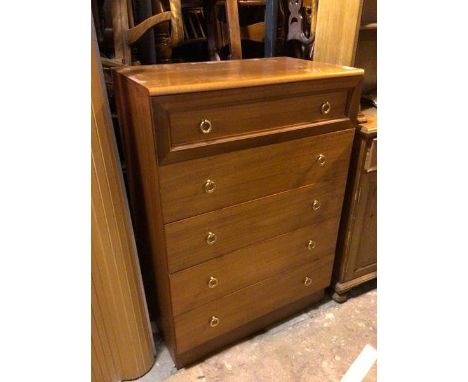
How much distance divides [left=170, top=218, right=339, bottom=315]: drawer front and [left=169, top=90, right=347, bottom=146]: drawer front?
42 centimetres

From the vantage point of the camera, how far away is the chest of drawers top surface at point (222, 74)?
876 millimetres

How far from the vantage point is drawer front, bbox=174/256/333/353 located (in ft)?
3.94

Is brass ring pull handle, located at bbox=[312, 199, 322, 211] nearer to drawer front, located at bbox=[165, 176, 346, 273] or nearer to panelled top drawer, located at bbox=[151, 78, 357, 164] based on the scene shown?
drawer front, located at bbox=[165, 176, 346, 273]

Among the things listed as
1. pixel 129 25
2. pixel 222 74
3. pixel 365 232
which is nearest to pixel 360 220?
pixel 365 232

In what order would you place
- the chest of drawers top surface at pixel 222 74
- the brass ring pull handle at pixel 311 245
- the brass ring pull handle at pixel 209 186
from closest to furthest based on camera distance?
Result: the chest of drawers top surface at pixel 222 74 < the brass ring pull handle at pixel 209 186 < the brass ring pull handle at pixel 311 245

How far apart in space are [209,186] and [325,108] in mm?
455

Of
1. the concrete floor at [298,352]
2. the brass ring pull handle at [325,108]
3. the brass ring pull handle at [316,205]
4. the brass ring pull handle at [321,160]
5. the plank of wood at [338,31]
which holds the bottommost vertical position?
the concrete floor at [298,352]

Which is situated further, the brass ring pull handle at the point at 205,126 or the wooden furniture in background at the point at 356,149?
the wooden furniture in background at the point at 356,149

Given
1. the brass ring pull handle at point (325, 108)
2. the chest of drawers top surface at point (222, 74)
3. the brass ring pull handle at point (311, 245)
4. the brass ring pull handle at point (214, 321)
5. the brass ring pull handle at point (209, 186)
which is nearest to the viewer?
the chest of drawers top surface at point (222, 74)

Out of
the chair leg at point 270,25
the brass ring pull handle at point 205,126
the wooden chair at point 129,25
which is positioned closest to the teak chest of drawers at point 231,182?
the brass ring pull handle at point 205,126

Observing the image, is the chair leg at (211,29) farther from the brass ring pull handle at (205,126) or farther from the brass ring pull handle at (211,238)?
the brass ring pull handle at (211,238)

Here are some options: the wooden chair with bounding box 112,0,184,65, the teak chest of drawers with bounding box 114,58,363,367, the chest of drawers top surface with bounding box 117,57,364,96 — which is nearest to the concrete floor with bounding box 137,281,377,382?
the teak chest of drawers with bounding box 114,58,363,367

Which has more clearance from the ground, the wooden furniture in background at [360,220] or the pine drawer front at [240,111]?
the pine drawer front at [240,111]
